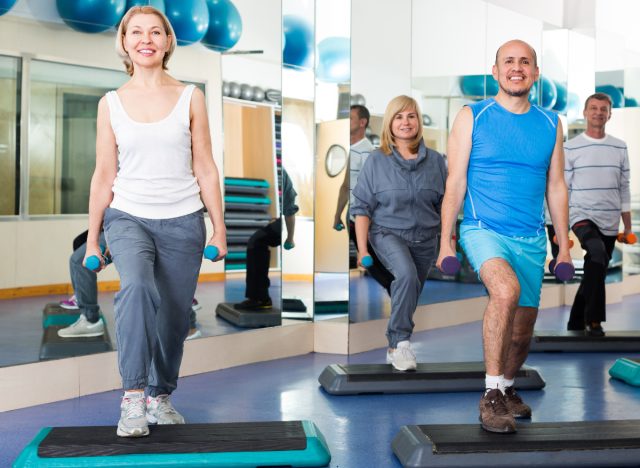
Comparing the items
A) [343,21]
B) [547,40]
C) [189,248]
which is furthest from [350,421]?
[547,40]

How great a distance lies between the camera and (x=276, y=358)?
20.2ft

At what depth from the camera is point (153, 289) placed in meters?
3.48

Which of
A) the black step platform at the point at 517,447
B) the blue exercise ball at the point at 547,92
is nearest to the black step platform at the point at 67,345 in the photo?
the black step platform at the point at 517,447

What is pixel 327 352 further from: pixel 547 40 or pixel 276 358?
pixel 547 40

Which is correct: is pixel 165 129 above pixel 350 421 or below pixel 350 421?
above

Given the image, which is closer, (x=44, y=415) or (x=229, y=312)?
(x=44, y=415)

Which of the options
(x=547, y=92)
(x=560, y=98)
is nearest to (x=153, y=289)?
(x=547, y=92)

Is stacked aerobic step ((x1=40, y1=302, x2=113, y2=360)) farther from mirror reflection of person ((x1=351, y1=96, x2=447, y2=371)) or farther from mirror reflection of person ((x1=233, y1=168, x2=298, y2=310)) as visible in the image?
mirror reflection of person ((x1=351, y1=96, x2=447, y2=371))

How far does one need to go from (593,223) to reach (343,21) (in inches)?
93.2

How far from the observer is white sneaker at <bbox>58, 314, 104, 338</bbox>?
16.0ft

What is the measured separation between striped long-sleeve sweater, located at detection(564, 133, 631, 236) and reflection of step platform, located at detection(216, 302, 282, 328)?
7.96 ft

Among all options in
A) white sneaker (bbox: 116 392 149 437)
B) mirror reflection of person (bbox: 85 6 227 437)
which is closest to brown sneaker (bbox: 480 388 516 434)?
mirror reflection of person (bbox: 85 6 227 437)

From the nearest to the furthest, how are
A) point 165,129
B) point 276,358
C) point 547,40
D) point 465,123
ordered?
point 165,129 < point 465,123 < point 276,358 < point 547,40

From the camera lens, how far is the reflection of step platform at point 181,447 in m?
3.44
